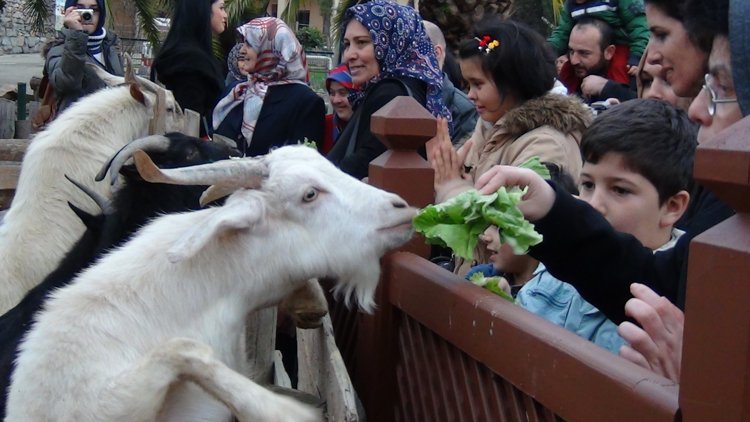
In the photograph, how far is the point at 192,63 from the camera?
6645 millimetres

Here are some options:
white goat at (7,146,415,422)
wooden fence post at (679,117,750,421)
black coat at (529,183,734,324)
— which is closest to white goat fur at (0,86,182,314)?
white goat at (7,146,415,422)

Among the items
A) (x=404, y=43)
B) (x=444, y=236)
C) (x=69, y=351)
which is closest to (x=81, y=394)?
(x=69, y=351)

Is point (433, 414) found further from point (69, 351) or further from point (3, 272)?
point (3, 272)

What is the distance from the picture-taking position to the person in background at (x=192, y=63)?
6680 millimetres

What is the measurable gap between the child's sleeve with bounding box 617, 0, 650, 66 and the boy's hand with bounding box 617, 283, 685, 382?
467 centimetres

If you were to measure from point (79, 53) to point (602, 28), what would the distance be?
3.94m

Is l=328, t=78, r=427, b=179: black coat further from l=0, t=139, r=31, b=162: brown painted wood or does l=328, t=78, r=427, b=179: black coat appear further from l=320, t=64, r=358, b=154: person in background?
l=0, t=139, r=31, b=162: brown painted wood

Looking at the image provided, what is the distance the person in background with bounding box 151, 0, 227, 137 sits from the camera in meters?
6.68

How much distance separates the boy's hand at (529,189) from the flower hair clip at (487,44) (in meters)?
1.90

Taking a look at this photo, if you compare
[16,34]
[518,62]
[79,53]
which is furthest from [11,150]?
[16,34]

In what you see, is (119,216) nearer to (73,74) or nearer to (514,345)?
(514,345)

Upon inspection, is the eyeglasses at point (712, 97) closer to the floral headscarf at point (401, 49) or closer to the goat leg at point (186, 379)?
the goat leg at point (186, 379)

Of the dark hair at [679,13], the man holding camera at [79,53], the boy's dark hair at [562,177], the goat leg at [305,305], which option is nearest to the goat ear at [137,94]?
the man holding camera at [79,53]

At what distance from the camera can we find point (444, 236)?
2375 mm
